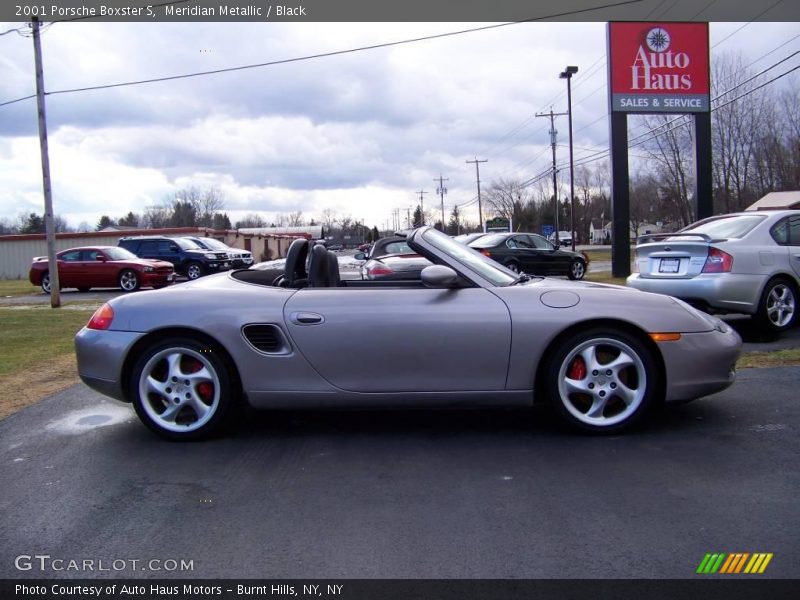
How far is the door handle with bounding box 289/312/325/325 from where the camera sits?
4094 millimetres

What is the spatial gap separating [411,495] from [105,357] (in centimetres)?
221

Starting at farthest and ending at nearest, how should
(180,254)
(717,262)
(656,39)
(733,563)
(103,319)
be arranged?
1. (180,254)
2. (656,39)
3. (717,262)
4. (103,319)
5. (733,563)

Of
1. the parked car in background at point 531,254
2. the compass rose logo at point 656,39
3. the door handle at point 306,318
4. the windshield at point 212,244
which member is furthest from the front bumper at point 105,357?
the windshield at point 212,244

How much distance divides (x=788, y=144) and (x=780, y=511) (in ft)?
131

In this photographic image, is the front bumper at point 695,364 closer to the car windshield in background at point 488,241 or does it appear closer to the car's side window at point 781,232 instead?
the car's side window at point 781,232

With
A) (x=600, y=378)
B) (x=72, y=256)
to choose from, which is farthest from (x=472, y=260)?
(x=72, y=256)

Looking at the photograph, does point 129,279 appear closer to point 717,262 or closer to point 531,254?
point 531,254

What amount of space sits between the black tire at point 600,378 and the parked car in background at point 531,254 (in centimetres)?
1465

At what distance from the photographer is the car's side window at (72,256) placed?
20.9 m

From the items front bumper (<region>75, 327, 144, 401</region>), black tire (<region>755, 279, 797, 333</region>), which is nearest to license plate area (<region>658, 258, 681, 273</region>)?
black tire (<region>755, 279, 797, 333</region>)

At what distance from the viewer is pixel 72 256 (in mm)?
20984

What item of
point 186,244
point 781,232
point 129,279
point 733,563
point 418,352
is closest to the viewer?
point 733,563
